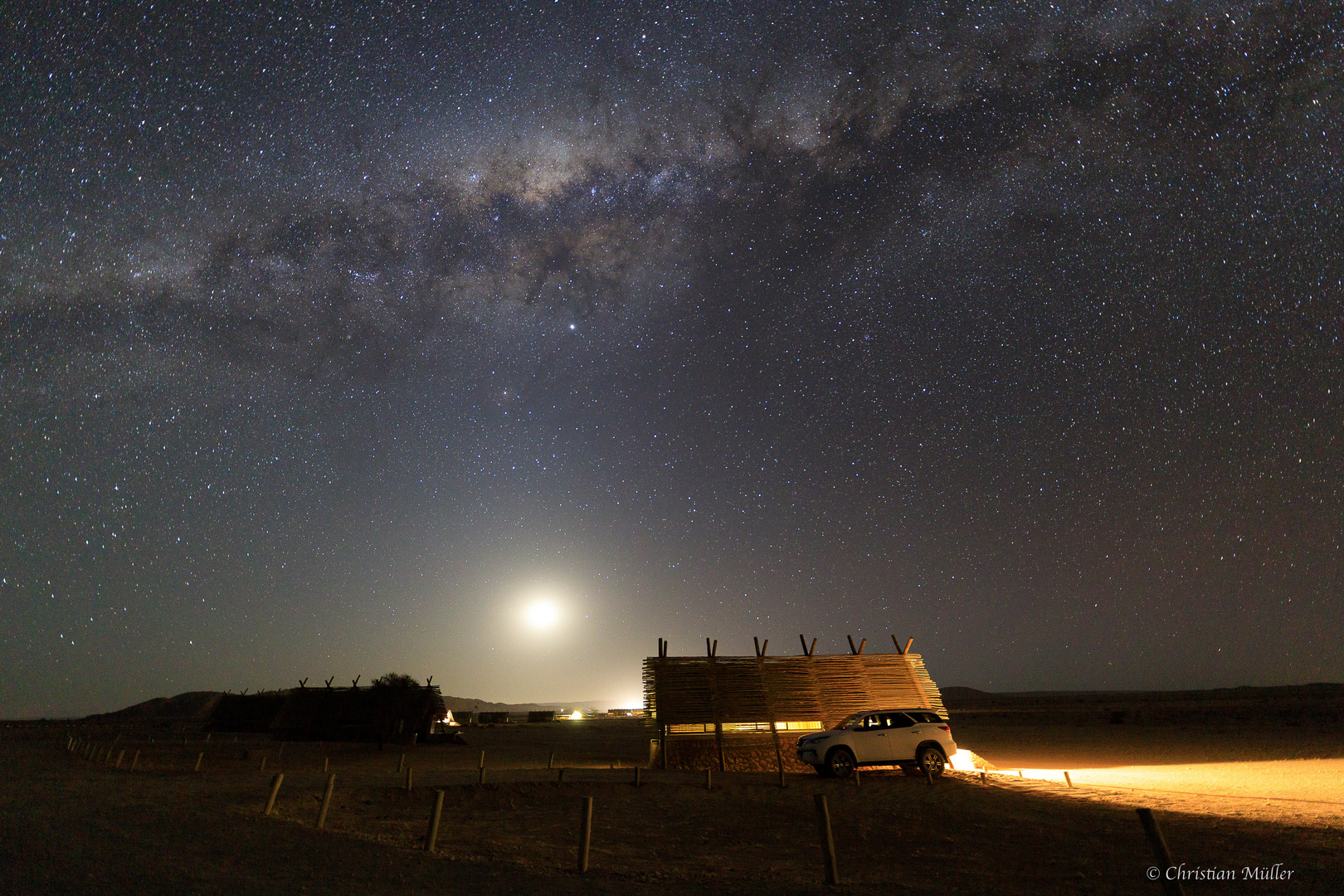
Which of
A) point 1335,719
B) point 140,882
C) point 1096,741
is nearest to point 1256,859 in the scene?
point 140,882

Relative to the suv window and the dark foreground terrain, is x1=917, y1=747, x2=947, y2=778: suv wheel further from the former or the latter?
the suv window

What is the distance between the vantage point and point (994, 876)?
1111 cm

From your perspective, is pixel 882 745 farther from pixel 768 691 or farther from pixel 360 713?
pixel 360 713

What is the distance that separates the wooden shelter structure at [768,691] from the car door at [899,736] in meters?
4.94

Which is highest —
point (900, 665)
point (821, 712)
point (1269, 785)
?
point (900, 665)

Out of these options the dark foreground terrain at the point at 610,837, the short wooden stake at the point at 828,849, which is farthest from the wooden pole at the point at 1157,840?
the short wooden stake at the point at 828,849

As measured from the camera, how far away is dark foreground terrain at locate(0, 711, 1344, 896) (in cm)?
1019

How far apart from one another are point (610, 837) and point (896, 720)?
34.7ft

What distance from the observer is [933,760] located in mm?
20969

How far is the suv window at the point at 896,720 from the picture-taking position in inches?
841

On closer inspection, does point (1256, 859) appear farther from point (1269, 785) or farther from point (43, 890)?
point (43, 890)

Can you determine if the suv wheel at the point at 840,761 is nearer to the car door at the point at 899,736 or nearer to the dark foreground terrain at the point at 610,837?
the dark foreground terrain at the point at 610,837

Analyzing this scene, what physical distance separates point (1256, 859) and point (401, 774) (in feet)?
76.2

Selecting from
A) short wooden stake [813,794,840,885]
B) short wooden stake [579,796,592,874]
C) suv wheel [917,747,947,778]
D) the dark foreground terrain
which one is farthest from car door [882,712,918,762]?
short wooden stake [579,796,592,874]
